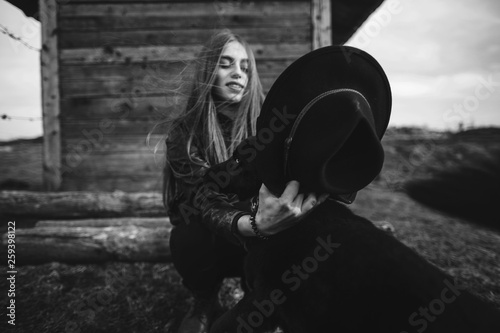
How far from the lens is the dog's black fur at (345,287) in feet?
2.74

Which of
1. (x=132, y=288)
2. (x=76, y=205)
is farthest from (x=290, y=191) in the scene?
(x=76, y=205)

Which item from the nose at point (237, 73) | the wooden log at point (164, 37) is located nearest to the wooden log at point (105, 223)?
the nose at point (237, 73)

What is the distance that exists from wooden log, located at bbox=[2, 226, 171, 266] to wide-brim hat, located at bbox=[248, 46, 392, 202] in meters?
1.95

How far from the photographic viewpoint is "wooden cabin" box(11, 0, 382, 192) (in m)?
4.55

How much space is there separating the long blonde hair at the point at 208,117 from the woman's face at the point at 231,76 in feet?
0.11

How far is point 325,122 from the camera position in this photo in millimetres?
941

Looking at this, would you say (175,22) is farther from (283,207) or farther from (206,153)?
(283,207)

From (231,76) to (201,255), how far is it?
1.08 metres

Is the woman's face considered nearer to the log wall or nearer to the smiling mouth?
the smiling mouth

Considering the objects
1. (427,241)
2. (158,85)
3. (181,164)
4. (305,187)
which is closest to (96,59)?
(158,85)

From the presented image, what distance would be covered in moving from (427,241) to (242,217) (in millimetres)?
2745

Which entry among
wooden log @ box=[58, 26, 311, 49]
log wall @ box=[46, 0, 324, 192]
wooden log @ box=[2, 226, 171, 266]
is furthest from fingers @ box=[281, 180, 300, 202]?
wooden log @ box=[58, 26, 311, 49]

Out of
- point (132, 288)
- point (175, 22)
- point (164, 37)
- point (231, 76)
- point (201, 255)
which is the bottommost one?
point (132, 288)

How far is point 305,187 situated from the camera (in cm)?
104
